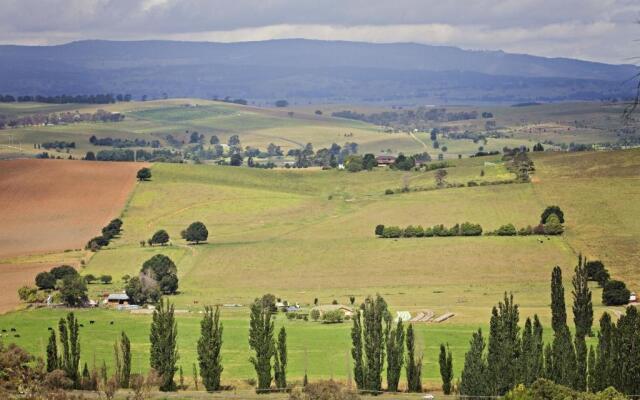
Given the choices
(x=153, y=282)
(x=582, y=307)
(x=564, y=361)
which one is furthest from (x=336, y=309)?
(x=564, y=361)

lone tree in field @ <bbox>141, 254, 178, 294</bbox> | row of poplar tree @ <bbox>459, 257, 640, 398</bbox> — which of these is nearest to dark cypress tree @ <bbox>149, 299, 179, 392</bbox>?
row of poplar tree @ <bbox>459, 257, 640, 398</bbox>

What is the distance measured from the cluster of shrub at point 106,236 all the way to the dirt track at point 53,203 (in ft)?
6.76

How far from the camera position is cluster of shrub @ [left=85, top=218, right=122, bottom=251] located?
135 meters

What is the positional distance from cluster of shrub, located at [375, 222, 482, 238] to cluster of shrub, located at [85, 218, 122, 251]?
3155cm

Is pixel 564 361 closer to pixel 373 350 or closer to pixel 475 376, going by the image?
pixel 475 376

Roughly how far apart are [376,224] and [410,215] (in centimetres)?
488

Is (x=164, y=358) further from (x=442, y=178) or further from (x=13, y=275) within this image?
(x=442, y=178)

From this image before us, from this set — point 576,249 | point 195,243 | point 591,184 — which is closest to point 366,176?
point 591,184

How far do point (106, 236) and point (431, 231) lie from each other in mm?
37847

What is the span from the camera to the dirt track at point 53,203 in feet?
453

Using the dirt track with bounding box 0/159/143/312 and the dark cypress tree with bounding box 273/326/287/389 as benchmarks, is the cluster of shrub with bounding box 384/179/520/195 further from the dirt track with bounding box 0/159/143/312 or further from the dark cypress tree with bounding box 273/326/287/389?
the dark cypress tree with bounding box 273/326/287/389

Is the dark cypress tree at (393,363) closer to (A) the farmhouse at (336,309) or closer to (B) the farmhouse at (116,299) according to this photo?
Result: (A) the farmhouse at (336,309)

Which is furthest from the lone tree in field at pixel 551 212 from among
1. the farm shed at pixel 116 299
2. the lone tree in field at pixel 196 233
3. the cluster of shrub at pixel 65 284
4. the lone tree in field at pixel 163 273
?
the cluster of shrub at pixel 65 284

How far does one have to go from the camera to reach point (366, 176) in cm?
→ 19275
